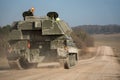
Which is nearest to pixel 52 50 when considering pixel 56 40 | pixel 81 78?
pixel 56 40

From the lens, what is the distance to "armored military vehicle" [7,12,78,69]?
1938 centimetres

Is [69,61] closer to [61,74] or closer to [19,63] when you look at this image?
[19,63]

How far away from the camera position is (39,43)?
2006cm

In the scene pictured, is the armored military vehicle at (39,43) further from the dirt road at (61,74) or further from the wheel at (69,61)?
the dirt road at (61,74)

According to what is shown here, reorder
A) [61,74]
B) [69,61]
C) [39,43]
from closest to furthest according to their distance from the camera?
1. [61,74]
2. [39,43]
3. [69,61]

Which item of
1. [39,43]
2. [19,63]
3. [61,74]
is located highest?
[39,43]

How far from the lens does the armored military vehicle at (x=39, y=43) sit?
1938 cm

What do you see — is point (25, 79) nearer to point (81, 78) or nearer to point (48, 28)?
point (81, 78)

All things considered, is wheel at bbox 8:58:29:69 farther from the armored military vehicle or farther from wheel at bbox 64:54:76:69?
wheel at bbox 64:54:76:69

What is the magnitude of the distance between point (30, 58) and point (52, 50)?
132cm

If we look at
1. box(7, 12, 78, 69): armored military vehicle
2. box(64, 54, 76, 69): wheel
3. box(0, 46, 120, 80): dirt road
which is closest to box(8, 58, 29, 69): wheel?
box(7, 12, 78, 69): armored military vehicle

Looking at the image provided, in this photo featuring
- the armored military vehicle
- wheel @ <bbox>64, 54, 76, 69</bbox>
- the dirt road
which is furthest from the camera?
wheel @ <bbox>64, 54, 76, 69</bbox>

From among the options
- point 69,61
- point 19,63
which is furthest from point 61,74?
point 19,63

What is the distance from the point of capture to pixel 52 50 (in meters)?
19.7
